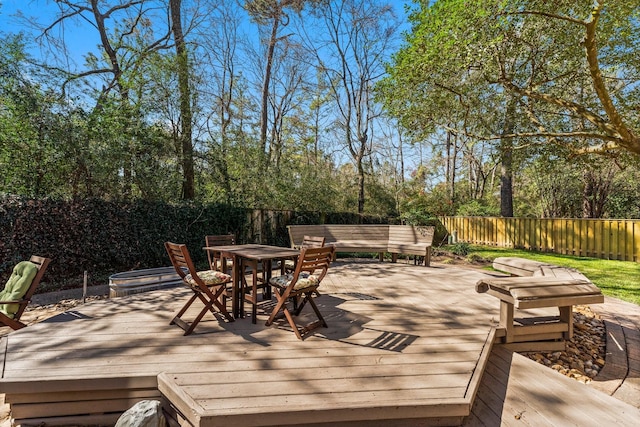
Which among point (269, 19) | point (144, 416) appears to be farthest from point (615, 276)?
point (269, 19)

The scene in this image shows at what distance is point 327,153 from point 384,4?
21.6 ft

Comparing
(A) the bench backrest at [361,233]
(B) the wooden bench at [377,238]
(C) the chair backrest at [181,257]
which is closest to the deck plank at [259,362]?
(C) the chair backrest at [181,257]

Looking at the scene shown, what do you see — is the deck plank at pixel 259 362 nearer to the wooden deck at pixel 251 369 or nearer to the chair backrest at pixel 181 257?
the wooden deck at pixel 251 369

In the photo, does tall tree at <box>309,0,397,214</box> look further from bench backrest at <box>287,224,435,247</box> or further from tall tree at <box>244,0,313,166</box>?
bench backrest at <box>287,224,435,247</box>

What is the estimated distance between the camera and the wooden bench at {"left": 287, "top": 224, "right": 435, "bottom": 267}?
636 centimetres

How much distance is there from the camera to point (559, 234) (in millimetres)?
Answer: 10344

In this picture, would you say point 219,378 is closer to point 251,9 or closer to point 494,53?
point 494,53

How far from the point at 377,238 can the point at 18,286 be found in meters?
5.96

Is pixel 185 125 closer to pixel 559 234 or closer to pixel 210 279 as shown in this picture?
pixel 210 279

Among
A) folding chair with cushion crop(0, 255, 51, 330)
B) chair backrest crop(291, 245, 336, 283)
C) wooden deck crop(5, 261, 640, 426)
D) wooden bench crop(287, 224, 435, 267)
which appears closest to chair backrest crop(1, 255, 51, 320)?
folding chair with cushion crop(0, 255, 51, 330)

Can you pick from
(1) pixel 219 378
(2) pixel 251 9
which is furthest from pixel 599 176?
(1) pixel 219 378

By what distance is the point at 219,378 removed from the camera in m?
1.99

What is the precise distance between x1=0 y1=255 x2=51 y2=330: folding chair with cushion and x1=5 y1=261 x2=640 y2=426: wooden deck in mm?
364

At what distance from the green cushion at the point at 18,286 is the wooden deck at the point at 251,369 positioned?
45 cm
